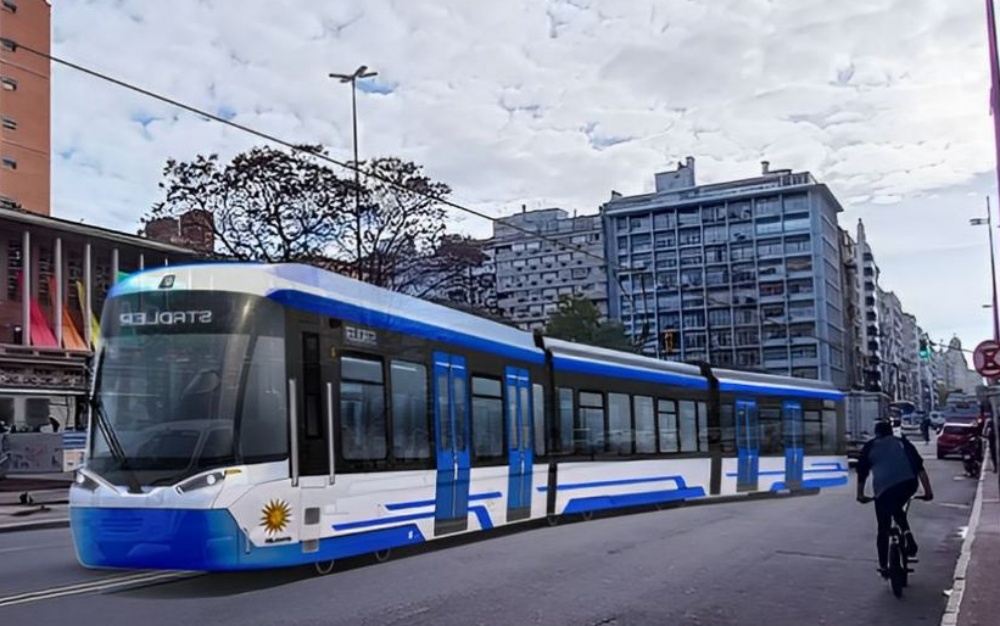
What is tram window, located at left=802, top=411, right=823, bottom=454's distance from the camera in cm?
2572

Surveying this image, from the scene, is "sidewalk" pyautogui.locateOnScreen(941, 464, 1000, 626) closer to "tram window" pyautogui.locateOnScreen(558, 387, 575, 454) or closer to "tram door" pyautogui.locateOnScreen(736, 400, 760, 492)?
"tram door" pyautogui.locateOnScreen(736, 400, 760, 492)

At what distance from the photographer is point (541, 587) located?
10406 mm

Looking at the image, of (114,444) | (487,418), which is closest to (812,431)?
(487,418)

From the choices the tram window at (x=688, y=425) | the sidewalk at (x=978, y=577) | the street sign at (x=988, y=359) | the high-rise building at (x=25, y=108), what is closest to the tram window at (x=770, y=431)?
the tram window at (x=688, y=425)

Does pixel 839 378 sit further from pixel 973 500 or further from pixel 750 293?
pixel 973 500

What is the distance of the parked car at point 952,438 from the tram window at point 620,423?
2334 centimetres

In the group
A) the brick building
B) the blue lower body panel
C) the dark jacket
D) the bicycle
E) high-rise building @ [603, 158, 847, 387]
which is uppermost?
high-rise building @ [603, 158, 847, 387]

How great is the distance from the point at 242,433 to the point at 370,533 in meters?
2.17

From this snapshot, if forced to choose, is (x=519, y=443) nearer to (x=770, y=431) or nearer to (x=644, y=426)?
(x=644, y=426)

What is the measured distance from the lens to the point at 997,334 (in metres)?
37.2

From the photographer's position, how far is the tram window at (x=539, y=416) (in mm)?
15891

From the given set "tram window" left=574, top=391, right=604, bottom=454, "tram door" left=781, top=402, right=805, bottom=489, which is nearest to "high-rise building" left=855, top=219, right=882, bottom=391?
"tram door" left=781, top=402, right=805, bottom=489

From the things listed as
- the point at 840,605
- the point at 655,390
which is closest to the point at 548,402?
the point at 655,390

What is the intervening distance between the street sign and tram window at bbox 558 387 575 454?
670cm
